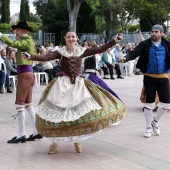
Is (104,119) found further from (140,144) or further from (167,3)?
(167,3)

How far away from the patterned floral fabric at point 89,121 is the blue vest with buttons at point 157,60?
3.96 ft

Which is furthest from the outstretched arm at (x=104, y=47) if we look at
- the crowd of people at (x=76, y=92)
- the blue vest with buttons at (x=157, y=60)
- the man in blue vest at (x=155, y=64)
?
the blue vest with buttons at (x=157, y=60)

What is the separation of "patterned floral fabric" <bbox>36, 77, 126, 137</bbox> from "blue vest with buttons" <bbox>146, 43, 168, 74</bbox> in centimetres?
121

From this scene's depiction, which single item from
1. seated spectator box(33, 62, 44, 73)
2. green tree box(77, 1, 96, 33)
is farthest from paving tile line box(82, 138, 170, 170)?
green tree box(77, 1, 96, 33)

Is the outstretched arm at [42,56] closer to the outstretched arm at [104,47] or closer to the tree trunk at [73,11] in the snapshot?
the outstretched arm at [104,47]

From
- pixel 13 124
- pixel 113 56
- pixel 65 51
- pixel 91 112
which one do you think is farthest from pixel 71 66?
pixel 113 56

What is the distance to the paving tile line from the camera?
539cm

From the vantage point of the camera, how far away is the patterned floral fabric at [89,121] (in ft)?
18.2

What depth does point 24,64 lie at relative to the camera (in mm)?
6523

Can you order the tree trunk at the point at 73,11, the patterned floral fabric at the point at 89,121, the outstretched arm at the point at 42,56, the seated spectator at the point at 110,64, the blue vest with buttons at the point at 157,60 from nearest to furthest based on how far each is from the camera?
the patterned floral fabric at the point at 89,121 < the outstretched arm at the point at 42,56 < the blue vest with buttons at the point at 157,60 < the seated spectator at the point at 110,64 < the tree trunk at the point at 73,11

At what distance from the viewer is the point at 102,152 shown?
A: 6.05 meters

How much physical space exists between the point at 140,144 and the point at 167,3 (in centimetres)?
3251

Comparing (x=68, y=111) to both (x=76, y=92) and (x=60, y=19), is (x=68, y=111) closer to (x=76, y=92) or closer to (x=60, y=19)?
(x=76, y=92)

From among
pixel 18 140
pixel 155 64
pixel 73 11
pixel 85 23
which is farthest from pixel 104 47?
pixel 85 23
